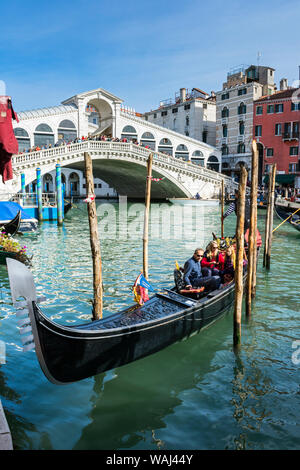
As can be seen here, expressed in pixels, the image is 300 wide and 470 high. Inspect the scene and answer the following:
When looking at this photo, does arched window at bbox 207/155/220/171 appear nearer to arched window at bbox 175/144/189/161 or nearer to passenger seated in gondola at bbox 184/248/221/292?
arched window at bbox 175/144/189/161

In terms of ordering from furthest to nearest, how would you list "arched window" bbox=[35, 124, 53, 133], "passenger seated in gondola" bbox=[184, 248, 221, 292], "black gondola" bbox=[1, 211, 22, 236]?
1. "arched window" bbox=[35, 124, 53, 133]
2. "black gondola" bbox=[1, 211, 22, 236]
3. "passenger seated in gondola" bbox=[184, 248, 221, 292]

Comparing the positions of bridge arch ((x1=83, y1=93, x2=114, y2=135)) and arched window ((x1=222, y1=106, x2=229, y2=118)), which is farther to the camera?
arched window ((x1=222, y1=106, x2=229, y2=118))

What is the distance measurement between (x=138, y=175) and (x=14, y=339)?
24090 mm

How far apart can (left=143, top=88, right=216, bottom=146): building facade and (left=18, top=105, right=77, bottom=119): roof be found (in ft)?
36.9

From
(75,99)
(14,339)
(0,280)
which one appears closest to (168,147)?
(75,99)

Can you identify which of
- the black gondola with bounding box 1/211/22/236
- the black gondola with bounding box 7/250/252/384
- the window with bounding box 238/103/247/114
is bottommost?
the black gondola with bounding box 7/250/252/384

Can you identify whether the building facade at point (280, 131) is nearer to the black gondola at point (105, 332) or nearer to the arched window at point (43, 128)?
the arched window at point (43, 128)

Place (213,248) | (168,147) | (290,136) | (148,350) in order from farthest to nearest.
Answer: (168,147) → (290,136) → (213,248) → (148,350)

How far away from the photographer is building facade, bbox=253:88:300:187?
88.7ft

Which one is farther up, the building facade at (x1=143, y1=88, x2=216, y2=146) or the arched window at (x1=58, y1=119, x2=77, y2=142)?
the building facade at (x1=143, y1=88, x2=216, y2=146)

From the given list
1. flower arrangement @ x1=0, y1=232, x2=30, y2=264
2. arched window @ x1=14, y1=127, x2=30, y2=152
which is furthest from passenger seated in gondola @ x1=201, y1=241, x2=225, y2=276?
arched window @ x1=14, y1=127, x2=30, y2=152

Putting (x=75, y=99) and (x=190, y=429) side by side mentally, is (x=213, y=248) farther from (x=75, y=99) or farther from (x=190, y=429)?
(x=75, y=99)

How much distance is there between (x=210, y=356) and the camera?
15.2 feet

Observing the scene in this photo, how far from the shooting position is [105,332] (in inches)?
141
